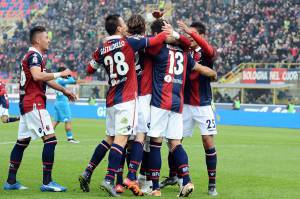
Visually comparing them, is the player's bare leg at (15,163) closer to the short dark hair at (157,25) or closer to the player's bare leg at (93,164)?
the player's bare leg at (93,164)

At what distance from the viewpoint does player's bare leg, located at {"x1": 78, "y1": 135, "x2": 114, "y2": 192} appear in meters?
9.27

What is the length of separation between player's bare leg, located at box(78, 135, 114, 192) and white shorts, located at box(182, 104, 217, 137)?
117cm

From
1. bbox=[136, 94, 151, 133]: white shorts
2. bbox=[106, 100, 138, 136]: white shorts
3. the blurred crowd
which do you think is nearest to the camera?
bbox=[106, 100, 138, 136]: white shorts

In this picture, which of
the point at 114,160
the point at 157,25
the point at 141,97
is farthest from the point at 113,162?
the point at 157,25

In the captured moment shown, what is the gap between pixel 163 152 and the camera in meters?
16.3

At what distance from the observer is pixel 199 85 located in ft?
31.8

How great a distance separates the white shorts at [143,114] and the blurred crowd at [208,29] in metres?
31.9

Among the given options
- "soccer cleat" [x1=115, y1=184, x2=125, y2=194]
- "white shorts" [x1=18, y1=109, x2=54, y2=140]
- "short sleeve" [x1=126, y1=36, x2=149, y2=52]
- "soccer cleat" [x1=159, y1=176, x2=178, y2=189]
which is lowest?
"soccer cleat" [x1=159, y1=176, x2=178, y2=189]

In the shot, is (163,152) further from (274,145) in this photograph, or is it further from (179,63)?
(179,63)

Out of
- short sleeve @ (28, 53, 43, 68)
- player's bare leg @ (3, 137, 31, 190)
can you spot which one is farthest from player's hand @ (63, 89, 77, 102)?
player's bare leg @ (3, 137, 31, 190)

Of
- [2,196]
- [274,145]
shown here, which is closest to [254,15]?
[274,145]

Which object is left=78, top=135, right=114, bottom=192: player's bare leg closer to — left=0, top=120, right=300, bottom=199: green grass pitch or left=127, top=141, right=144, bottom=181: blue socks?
left=0, top=120, right=300, bottom=199: green grass pitch

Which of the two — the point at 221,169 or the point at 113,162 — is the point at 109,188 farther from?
the point at 221,169

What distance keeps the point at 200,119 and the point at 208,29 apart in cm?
3639
